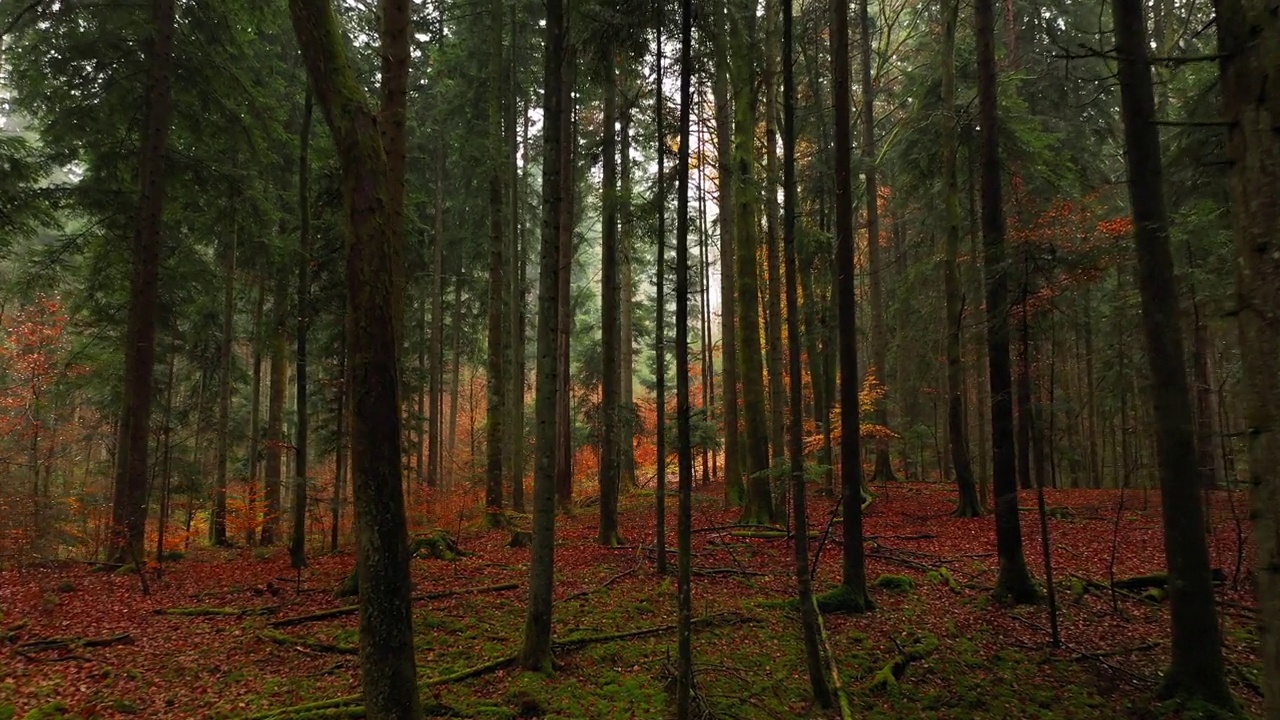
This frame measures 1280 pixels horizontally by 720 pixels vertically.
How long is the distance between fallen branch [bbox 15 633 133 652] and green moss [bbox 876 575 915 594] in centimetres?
997

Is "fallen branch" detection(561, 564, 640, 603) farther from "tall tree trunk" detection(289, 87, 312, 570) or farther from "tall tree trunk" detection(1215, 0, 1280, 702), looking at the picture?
"tall tree trunk" detection(1215, 0, 1280, 702)

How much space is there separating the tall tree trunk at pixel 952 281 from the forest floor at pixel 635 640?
2.16m

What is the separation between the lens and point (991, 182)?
25.7 feet

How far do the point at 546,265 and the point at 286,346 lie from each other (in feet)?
38.7

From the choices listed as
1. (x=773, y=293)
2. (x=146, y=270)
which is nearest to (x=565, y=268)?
(x=773, y=293)

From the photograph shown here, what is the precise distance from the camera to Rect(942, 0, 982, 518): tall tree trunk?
39.7ft

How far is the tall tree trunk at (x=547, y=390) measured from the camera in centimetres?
622

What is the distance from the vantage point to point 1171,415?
5285 mm

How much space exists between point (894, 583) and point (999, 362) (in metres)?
3.66

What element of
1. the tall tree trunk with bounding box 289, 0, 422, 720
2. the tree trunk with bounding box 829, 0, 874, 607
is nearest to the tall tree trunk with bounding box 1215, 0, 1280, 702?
the tall tree trunk with bounding box 289, 0, 422, 720

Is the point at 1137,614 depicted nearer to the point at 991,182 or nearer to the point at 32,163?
the point at 991,182

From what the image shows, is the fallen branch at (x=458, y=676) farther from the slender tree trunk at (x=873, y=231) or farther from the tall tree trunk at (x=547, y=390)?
the slender tree trunk at (x=873, y=231)

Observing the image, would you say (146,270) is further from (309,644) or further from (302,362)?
(309,644)

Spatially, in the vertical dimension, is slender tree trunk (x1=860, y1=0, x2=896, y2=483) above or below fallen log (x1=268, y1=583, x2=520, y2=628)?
above
